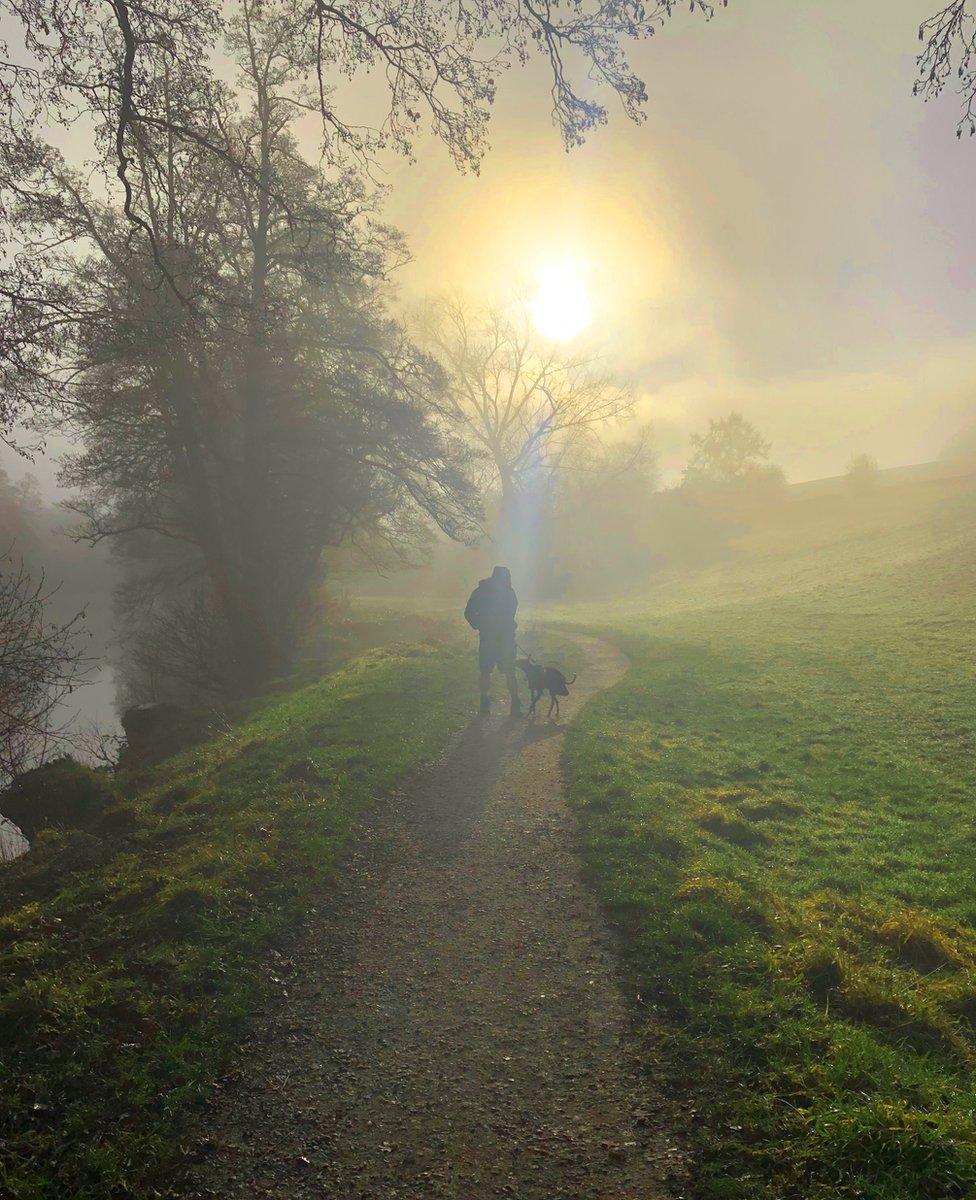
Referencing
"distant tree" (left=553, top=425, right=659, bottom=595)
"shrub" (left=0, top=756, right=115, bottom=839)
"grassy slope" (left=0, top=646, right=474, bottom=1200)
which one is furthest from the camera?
"distant tree" (left=553, top=425, right=659, bottom=595)

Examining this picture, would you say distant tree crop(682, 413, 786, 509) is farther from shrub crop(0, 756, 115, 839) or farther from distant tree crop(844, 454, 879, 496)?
shrub crop(0, 756, 115, 839)

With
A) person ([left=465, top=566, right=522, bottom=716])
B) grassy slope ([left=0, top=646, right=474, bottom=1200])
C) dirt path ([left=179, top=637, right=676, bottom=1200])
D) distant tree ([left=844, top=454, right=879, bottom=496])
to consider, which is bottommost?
dirt path ([left=179, top=637, right=676, bottom=1200])

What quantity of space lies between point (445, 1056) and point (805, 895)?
404 cm

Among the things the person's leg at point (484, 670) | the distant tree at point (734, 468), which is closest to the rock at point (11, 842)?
the person's leg at point (484, 670)

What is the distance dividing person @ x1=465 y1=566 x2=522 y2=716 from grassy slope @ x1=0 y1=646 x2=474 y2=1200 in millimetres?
2686

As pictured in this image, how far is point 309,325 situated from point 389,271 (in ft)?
10.0

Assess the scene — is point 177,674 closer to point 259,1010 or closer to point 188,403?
point 188,403

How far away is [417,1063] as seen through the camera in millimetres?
4180

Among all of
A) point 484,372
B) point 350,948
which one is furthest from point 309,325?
point 484,372

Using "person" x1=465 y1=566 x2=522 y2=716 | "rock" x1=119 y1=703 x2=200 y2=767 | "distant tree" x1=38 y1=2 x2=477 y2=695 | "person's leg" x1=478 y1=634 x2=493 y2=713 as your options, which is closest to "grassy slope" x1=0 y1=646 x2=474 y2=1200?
"rock" x1=119 y1=703 x2=200 y2=767

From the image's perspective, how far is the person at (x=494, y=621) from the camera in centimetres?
1234

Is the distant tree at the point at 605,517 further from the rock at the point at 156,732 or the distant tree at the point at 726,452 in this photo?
the rock at the point at 156,732

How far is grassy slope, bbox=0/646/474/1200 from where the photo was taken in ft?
11.4

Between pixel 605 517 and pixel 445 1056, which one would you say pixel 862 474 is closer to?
pixel 605 517
